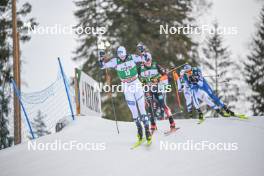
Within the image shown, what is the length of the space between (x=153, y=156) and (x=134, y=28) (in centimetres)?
1886

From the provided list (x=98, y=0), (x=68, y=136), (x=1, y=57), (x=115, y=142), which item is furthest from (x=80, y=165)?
(x=98, y=0)

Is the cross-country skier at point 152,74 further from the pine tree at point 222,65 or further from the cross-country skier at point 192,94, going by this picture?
the pine tree at point 222,65

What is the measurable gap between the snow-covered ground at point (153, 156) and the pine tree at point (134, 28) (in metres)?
15.0

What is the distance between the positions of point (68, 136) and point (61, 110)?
3786 mm

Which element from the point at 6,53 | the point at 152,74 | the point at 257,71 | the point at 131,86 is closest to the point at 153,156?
the point at 131,86

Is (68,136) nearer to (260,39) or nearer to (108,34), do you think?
(108,34)

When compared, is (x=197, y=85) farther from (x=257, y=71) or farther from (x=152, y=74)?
(x=257, y=71)

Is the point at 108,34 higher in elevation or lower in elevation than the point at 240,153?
higher

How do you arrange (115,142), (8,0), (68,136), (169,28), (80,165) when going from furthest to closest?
(169,28)
(8,0)
(68,136)
(115,142)
(80,165)

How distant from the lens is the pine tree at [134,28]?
1059 inches

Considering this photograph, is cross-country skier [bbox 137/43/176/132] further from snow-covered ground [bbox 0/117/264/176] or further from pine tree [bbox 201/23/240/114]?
pine tree [bbox 201/23/240/114]

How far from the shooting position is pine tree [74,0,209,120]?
26.9m

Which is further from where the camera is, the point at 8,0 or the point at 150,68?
the point at 8,0

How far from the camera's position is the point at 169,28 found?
27125 millimetres
